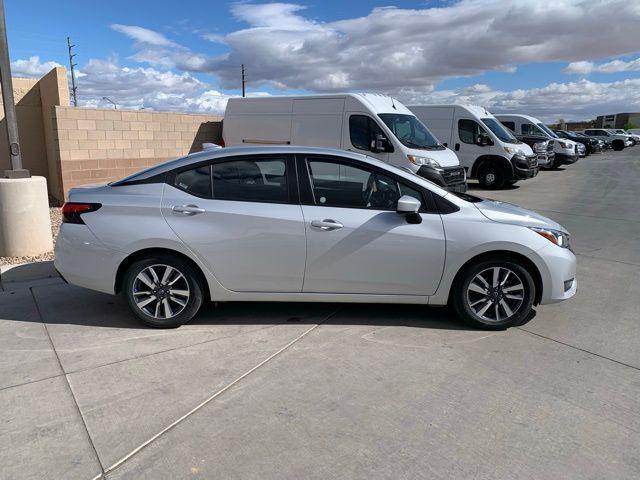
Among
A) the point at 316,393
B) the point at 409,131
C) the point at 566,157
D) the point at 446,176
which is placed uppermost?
the point at 409,131

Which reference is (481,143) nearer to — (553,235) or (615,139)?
(553,235)

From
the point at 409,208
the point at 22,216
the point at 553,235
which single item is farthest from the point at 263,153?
the point at 22,216

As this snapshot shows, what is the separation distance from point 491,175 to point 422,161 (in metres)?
5.63

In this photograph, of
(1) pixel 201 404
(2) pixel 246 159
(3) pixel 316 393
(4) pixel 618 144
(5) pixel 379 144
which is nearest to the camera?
(1) pixel 201 404

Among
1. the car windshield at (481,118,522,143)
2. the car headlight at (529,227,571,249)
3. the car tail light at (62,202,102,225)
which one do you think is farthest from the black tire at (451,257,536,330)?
the car windshield at (481,118,522,143)

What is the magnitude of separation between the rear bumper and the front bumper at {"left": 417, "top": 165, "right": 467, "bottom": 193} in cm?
689

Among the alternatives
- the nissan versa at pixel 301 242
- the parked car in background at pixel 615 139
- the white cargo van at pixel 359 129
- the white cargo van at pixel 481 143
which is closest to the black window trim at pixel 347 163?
the nissan versa at pixel 301 242

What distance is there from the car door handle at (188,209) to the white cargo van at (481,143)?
1265 cm

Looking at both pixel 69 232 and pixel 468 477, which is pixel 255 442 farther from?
pixel 69 232

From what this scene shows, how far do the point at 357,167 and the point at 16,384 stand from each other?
310 centimetres

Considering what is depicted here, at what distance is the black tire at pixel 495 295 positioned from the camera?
14.9ft

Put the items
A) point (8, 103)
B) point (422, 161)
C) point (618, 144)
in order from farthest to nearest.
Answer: point (618, 144), point (422, 161), point (8, 103)

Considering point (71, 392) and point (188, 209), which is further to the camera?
point (188, 209)

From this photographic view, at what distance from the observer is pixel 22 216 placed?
657 cm
